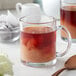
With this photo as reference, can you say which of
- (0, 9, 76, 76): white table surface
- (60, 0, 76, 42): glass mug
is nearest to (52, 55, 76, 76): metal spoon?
(0, 9, 76, 76): white table surface

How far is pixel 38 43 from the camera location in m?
0.84

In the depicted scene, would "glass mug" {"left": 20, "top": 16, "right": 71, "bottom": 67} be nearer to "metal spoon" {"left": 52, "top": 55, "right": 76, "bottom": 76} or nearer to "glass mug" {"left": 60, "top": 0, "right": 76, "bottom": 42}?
"metal spoon" {"left": 52, "top": 55, "right": 76, "bottom": 76}

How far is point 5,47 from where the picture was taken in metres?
1.04

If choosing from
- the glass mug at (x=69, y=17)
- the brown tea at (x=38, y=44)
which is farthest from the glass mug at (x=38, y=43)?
the glass mug at (x=69, y=17)

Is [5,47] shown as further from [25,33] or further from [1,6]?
[1,6]

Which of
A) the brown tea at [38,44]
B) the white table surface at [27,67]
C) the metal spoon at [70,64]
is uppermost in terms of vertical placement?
the brown tea at [38,44]

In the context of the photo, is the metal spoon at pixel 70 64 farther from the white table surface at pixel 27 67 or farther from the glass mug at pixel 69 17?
the glass mug at pixel 69 17

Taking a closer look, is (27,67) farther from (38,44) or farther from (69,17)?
(69,17)

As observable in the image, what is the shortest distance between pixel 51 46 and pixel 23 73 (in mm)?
114

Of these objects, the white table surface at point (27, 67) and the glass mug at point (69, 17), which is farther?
the glass mug at point (69, 17)

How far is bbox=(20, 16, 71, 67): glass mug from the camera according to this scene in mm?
842

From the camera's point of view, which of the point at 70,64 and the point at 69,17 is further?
the point at 69,17

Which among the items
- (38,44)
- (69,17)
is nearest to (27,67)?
(38,44)

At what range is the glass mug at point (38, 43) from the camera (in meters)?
0.84
